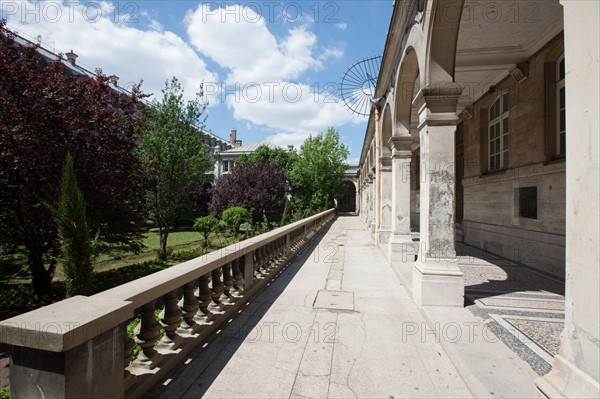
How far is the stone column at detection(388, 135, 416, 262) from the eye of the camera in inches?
295

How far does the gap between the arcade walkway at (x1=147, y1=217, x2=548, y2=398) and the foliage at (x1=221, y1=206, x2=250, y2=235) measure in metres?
15.0

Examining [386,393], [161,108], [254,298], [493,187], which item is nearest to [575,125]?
[386,393]

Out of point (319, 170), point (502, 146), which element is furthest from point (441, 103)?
point (319, 170)

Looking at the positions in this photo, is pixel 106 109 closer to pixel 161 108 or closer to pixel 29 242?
pixel 29 242

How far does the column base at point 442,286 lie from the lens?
439 cm

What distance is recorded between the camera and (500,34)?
6602 mm

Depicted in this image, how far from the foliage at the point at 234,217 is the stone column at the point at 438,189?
15.9 m

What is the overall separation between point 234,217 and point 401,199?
14.1m

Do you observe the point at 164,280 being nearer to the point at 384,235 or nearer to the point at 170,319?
the point at 170,319

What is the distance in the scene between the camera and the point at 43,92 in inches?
258

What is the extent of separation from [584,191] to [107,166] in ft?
29.6

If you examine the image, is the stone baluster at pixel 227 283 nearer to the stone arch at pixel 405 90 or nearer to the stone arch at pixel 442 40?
the stone arch at pixel 442 40

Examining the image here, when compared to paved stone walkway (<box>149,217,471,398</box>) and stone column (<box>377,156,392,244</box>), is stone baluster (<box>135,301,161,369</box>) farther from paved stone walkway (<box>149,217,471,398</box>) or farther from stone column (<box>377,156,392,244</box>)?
stone column (<box>377,156,392,244</box>)

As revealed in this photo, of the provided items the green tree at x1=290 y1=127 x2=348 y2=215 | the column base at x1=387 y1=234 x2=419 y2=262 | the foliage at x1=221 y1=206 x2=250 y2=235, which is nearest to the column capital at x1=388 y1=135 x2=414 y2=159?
the column base at x1=387 y1=234 x2=419 y2=262
